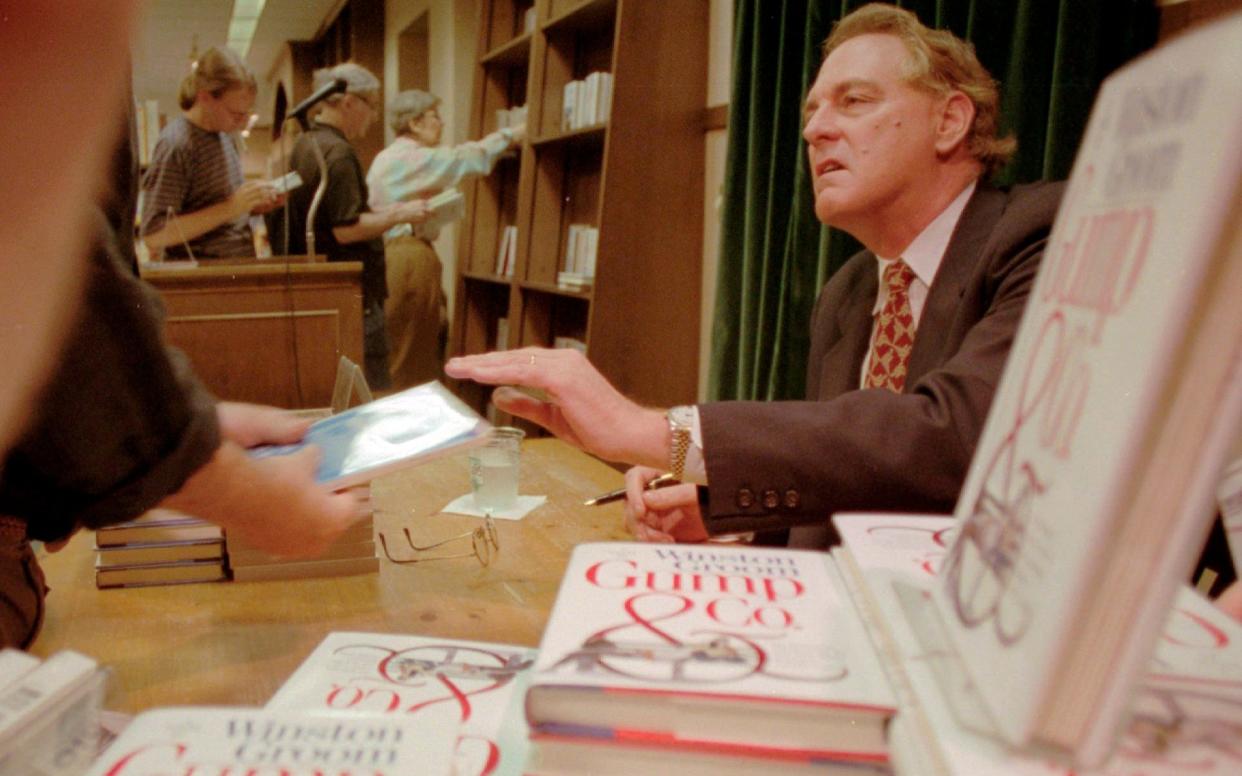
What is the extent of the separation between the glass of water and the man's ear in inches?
34.8

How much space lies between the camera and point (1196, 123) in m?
0.32

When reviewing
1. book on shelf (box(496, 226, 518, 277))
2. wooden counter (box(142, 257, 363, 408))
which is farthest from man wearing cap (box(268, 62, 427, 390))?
wooden counter (box(142, 257, 363, 408))

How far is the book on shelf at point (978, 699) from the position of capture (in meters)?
0.37

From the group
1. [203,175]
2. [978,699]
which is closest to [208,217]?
[203,175]

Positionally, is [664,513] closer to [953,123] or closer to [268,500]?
[268,500]

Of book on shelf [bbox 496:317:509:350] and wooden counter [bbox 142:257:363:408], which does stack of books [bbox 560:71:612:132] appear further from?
book on shelf [bbox 496:317:509:350]

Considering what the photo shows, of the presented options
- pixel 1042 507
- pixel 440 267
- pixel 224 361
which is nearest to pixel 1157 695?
pixel 1042 507

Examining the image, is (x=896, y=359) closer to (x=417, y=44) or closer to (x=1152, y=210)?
(x=1152, y=210)

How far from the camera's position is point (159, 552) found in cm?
104

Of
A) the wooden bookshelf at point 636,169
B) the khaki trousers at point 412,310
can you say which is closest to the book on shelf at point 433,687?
the wooden bookshelf at point 636,169

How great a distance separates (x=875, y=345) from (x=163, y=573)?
3.65 ft

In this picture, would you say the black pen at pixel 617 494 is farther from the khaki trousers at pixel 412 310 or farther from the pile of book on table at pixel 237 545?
the khaki trousers at pixel 412 310

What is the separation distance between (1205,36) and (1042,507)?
0.19 metres

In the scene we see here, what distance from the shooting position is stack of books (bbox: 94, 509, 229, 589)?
103 cm
